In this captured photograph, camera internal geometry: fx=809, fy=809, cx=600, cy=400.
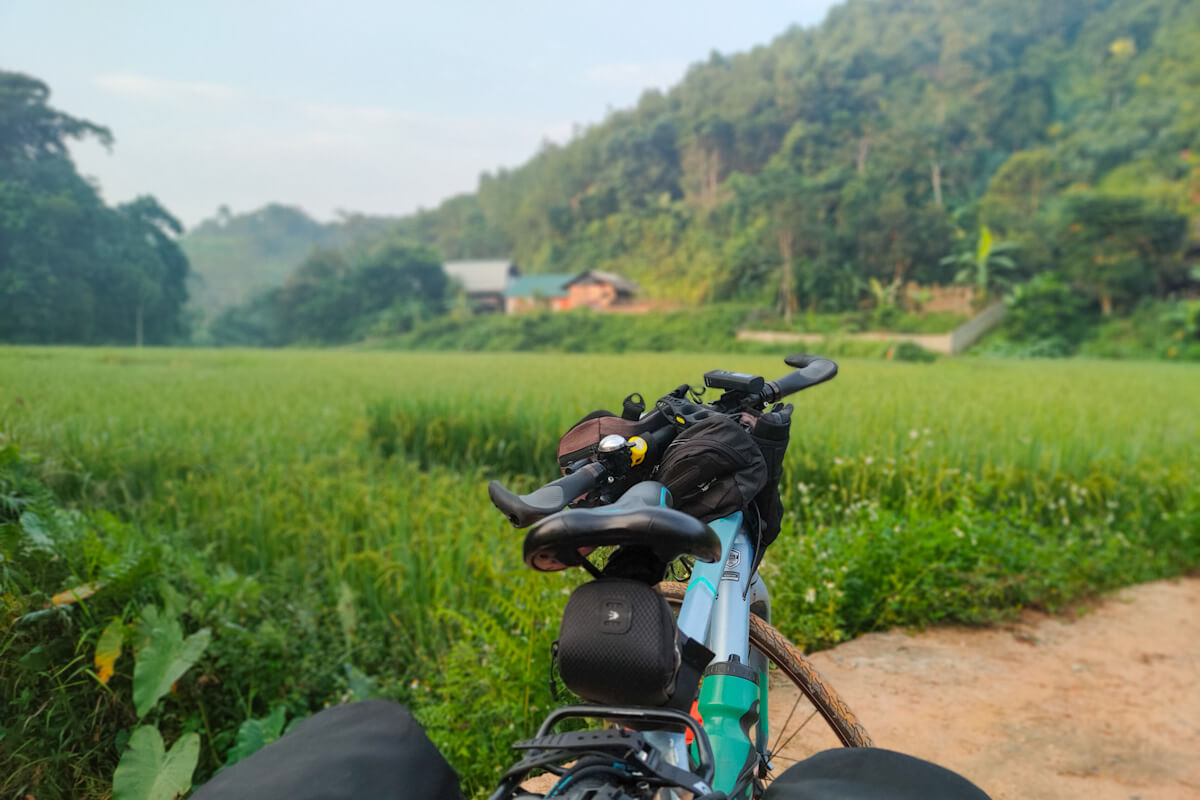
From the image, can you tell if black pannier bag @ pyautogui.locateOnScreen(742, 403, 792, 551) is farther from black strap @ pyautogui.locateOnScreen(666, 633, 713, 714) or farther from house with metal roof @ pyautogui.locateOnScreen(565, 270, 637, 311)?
house with metal roof @ pyautogui.locateOnScreen(565, 270, 637, 311)

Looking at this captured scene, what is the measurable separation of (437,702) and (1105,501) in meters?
3.61

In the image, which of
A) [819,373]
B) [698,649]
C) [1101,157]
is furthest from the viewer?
[1101,157]

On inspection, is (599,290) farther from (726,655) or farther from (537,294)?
(726,655)

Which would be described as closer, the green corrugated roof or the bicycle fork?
the bicycle fork

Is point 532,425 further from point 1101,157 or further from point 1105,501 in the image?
point 1101,157

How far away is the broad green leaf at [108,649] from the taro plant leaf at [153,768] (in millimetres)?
223

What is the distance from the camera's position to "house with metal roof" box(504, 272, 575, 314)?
2019cm

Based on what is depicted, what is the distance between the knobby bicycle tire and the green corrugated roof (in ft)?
62.6

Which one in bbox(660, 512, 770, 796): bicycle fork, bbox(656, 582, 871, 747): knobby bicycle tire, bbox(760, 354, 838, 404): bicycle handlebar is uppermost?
bbox(760, 354, 838, 404): bicycle handlebar

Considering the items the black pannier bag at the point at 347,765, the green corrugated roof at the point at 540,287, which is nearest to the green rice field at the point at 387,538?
the black pannier bag at the point at 347,765

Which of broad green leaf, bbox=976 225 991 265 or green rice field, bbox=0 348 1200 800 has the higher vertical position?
broad green leaf, bbox=976 225 991 265

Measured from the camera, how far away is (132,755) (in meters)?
1.76

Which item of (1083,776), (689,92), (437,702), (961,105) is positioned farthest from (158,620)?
(961,105)

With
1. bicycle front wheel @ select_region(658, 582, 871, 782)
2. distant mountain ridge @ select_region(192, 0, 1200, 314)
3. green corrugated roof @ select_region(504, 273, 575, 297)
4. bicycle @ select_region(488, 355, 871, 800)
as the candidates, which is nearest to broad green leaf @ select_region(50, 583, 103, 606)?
bicycle front wheel @ select_region(658, 582, 871, 782)
